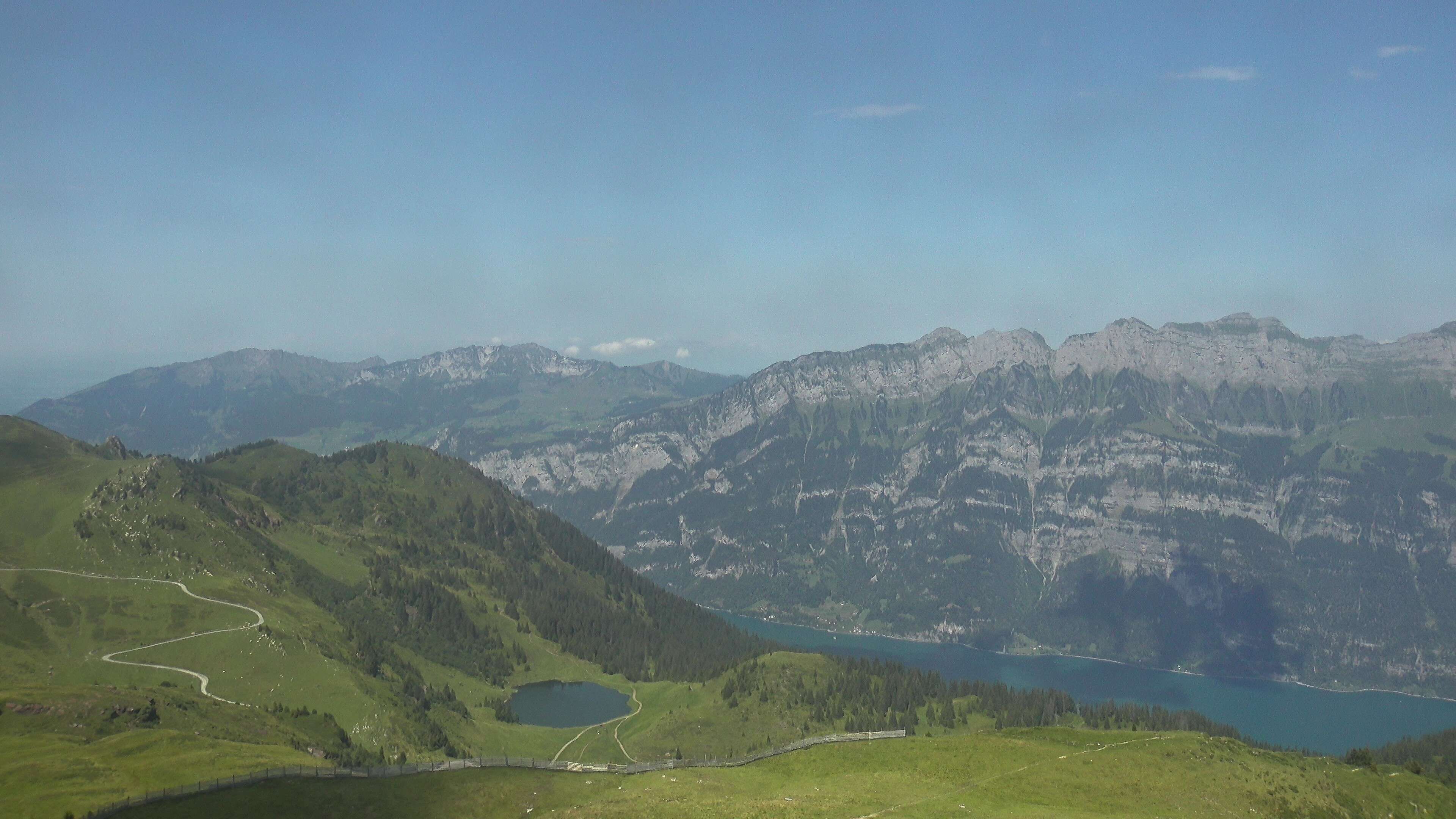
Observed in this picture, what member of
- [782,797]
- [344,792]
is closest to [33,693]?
[344,792]

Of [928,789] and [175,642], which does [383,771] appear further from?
[175,642]

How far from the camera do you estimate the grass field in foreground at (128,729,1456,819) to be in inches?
3364

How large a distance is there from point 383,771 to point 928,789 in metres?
52.4

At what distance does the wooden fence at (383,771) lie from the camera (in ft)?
284

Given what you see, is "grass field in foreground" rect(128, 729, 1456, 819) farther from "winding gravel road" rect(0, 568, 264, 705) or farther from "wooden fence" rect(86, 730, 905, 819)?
"winding gravel road" rect(0, 568, 264, 705)

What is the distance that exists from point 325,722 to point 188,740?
49930mm

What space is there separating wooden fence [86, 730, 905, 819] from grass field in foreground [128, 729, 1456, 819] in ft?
5.95

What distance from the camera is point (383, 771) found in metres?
97.4

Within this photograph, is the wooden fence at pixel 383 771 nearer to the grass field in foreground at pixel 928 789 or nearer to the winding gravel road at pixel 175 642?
the grass field in foreground at pixel 928 789

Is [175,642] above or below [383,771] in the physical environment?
below

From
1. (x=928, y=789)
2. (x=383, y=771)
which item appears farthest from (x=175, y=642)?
(x=928, y=789)

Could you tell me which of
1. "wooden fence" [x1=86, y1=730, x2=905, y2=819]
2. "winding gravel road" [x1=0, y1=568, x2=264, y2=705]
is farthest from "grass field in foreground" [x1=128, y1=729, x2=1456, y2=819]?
"winding gravel road" [x1=0, y1=568, x2=264, y2=705]

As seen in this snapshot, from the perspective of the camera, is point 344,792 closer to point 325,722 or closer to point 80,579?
point 325,722

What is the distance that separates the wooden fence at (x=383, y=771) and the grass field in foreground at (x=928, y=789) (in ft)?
5.95
